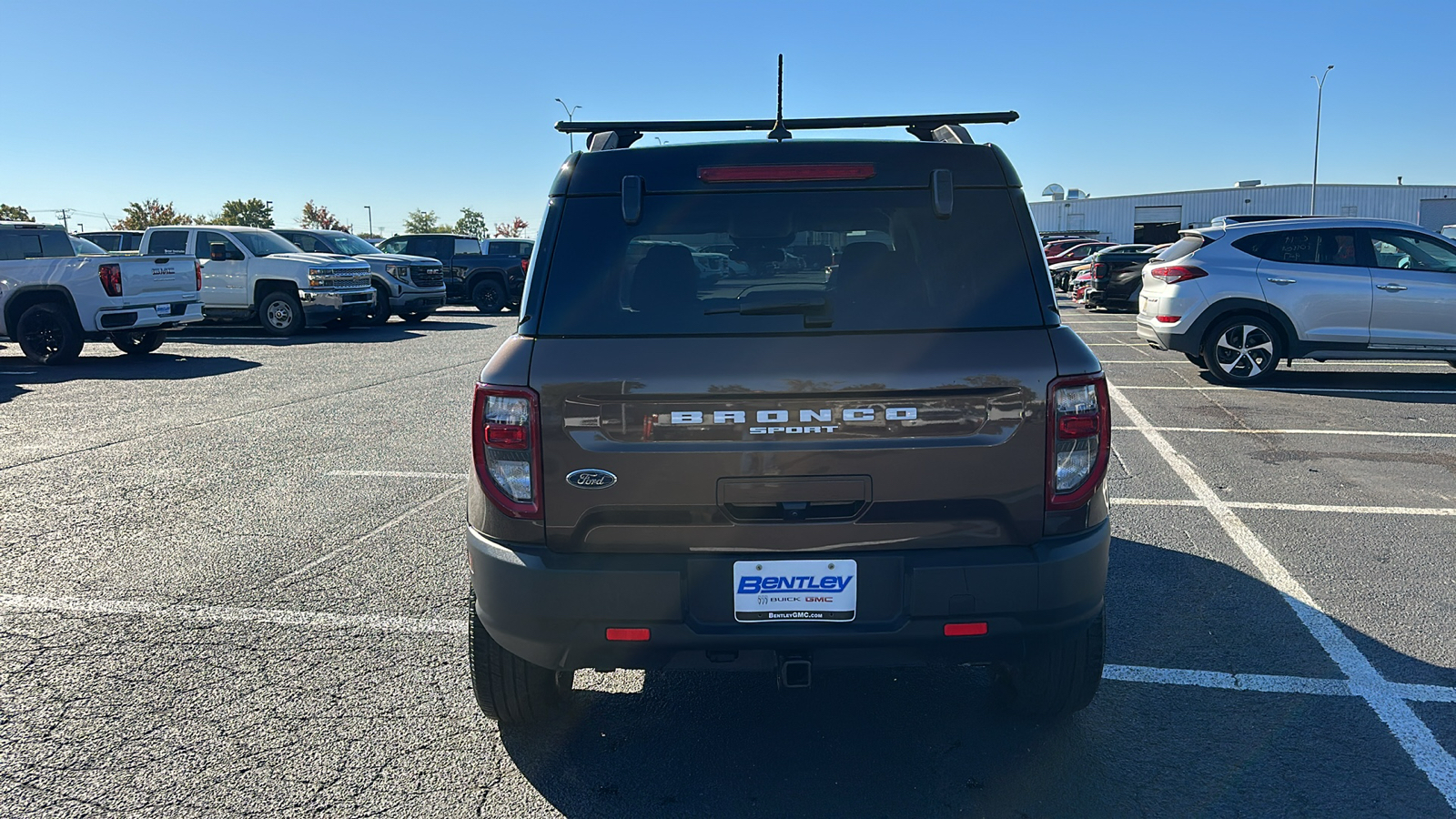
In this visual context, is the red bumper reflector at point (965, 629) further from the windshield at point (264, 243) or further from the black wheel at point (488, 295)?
the black wheel at point (488, 295)

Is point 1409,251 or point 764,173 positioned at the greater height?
point 1409,251

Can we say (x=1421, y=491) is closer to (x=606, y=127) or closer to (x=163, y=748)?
(x=606, y=127)

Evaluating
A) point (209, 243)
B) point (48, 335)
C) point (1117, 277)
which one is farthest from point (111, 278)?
point (1117, 277)

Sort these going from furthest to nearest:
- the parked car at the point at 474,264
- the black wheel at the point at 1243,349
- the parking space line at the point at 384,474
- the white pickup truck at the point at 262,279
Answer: the parked car at the point at 474,264 → the white pickup truck at the point at 262,279 → the black wheel at the point at 1243,349 → the parking space line at the point at 384,474

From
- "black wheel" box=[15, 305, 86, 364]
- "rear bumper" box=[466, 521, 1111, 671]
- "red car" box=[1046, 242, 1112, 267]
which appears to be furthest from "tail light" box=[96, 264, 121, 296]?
"red car" box=[1046, 242, 1112, 267]

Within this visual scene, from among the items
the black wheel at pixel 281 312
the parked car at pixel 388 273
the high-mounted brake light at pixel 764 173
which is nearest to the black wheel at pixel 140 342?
the black wheel at pixel 281 312

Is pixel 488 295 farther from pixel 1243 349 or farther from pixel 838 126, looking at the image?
pixel 838 126

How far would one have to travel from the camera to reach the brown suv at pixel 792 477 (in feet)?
8.97

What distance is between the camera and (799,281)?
3.26 m

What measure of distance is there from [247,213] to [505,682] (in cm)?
8588

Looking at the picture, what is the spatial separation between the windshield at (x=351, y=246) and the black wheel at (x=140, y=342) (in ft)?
18.6

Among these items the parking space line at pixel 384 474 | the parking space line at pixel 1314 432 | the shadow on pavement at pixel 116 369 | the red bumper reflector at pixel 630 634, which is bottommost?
the parking space line at pixel 384 474

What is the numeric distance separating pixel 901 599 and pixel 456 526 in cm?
368

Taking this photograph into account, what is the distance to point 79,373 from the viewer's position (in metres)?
13.3
